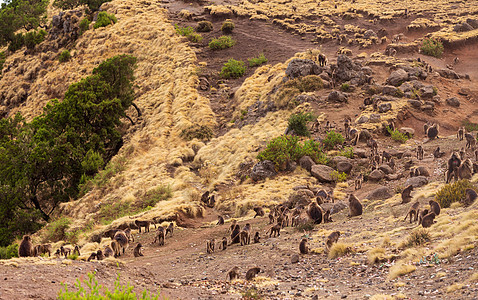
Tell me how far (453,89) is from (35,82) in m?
45.8

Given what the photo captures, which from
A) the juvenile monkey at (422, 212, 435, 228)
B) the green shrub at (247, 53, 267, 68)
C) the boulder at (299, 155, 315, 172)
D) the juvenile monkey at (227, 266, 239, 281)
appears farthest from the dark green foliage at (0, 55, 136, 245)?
the juvenile monkey at (422, 212, 435, 228)

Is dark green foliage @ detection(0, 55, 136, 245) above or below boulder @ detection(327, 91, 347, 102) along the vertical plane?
below

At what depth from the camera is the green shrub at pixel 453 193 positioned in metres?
Answer: 13.7

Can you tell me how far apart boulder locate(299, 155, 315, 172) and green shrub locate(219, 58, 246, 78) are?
64.9 ft

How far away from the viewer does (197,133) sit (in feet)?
107

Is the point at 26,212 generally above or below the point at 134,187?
below

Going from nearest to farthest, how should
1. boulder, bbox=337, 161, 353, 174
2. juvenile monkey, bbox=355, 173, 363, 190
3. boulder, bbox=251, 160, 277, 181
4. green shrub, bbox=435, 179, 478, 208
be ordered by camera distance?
green shrub, bbox=435, 179, 478, 208 → juvenile monkey, bbox=355, 173, 363, 190 → boulder, bbox=337, 161, 353, 174 → boulder, bbox=251, 160, 277, 181

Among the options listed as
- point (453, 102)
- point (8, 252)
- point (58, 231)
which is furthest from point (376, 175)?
point (8, 252)

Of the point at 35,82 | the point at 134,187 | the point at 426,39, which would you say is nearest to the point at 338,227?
the point at 134,187

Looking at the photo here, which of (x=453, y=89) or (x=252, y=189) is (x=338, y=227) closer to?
(x=252, y=189)

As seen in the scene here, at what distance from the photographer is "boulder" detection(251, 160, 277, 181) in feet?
76.6

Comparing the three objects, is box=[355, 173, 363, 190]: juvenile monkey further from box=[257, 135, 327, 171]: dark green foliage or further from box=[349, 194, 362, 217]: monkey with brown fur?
box=[349, 194, 362, 217]: monkey with brown fur

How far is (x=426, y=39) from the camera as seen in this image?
42375 mm

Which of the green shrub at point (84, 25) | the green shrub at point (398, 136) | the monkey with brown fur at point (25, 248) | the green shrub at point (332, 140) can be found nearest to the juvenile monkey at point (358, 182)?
the green shrub at point (332, 140)
